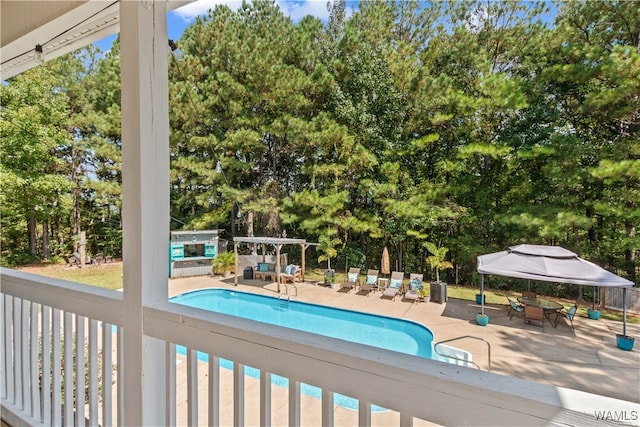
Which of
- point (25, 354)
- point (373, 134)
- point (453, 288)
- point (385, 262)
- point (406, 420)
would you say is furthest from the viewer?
point (385, 262)

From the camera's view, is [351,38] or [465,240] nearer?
[465,240]

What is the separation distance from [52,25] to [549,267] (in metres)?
3.19

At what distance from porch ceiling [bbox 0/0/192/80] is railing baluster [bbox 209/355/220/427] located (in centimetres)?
119

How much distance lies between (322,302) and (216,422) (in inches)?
166

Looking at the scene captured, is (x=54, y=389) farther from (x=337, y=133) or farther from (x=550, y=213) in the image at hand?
(x=337, y=133)

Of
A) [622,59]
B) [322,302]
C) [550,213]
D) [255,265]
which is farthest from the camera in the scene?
[322,302]

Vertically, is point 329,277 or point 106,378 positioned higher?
point 106,378

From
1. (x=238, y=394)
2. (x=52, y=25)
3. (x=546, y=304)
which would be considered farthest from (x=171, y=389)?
(x=546, y=304)

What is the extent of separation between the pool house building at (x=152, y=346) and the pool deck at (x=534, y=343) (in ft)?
2.46

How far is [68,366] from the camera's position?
122 centimetres

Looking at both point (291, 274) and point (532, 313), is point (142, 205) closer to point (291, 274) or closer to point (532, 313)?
point (532, 313)

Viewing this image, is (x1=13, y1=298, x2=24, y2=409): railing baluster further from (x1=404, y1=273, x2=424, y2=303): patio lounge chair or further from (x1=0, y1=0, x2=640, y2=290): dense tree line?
(x1=404, y1=273, x2=424, y2=303): patio lounge chair

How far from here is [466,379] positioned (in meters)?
0.55

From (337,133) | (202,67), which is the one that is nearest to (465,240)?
(337,133)
